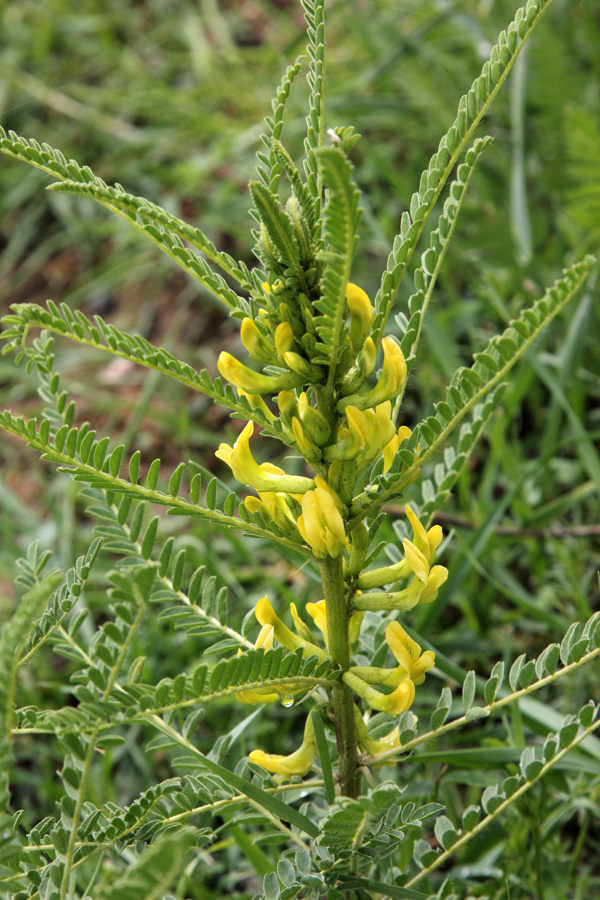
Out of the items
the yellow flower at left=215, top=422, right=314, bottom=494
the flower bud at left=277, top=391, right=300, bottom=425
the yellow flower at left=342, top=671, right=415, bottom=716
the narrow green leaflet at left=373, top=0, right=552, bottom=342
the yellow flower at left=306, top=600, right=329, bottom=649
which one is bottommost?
the yellow flower at left=342, top=671, right=415, bottom=716

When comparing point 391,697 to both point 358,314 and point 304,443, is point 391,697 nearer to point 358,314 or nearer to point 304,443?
point 304,443

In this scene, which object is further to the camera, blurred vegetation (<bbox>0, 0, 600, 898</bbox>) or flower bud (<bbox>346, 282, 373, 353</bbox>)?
blurred vegetation (<bbox>0, 0, 600, 898</bbox>)

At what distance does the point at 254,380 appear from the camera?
Answer: 3.04 feet

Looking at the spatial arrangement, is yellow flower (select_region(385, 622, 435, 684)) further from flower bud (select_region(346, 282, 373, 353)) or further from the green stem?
flower bud (select_region(346, 282, 373, 353))

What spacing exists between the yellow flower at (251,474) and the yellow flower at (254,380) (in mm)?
52

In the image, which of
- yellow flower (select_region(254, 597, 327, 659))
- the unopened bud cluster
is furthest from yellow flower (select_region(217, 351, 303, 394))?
yellow flower (select_region(254, 597, 327, 659))

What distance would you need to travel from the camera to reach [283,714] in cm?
186

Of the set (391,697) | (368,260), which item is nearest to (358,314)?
(391,697)

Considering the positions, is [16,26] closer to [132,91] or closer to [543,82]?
[132,91]

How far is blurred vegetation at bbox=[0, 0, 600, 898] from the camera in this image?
6.01 ft

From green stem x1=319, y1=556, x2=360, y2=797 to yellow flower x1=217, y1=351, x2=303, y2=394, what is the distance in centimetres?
20

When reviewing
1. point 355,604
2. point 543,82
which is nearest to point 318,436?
point 355,604

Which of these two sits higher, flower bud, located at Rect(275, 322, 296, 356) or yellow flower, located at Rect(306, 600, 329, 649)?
flower bud, located at Rect(275, 322, 296, 356)

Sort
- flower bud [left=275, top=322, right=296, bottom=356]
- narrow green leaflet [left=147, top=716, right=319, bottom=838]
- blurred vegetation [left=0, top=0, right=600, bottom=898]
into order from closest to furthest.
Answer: flower bud [left=275, top=322, right=296, bottom=356] < narrow green leaflet [left=147, top=716, right=319, bottom=838] < blurred vegetation [left=0, top=0, right=600, bottom=898]
